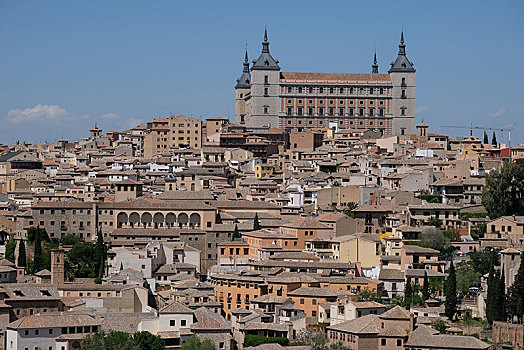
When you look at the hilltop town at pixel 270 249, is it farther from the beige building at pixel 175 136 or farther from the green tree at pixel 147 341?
the beige building at pixel 175 136

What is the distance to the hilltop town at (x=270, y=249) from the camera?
1967 inches

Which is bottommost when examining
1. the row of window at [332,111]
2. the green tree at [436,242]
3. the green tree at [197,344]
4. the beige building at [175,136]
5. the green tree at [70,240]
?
the green tree at [197,344]

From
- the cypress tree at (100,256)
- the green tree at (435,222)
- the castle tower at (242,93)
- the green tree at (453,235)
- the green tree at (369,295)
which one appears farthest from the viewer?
the castle tower at (242,93)

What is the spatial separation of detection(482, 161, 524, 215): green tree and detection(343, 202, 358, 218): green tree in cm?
749

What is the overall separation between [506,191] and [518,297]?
1646cm

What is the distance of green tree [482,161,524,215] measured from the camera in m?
66.1

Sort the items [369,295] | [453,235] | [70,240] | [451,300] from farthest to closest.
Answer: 1. [70,240]
2. [453,235]
3. [369,295]
4. [451,300]

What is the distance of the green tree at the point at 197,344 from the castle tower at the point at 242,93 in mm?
82986

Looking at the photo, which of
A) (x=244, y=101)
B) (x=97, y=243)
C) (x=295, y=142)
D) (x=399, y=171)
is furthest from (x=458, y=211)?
(x=244, y=101)

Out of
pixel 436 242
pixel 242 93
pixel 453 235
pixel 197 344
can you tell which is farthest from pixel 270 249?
pixel 242 93

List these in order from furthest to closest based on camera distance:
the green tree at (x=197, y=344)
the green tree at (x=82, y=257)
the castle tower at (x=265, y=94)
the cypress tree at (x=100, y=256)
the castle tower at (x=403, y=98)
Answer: the castle tower at (x=403, y=98), the castle tower at (x=265, y=94), the green tree at (x=82, y=257), the cypress tree at (x=100, y=256), the green tree at (x=197, y=344)

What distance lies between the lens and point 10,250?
65.7m

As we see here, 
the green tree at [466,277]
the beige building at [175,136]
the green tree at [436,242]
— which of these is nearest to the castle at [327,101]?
the beige building at [175,136]

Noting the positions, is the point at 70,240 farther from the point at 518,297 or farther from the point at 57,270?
the point at 518,297
